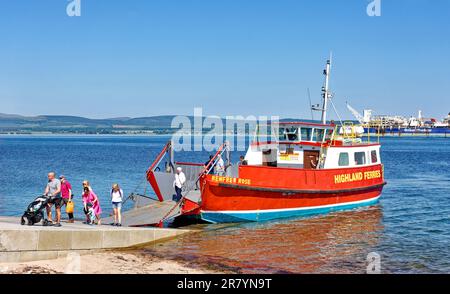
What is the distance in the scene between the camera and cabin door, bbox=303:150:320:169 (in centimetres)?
2336

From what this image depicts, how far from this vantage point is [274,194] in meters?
20.8

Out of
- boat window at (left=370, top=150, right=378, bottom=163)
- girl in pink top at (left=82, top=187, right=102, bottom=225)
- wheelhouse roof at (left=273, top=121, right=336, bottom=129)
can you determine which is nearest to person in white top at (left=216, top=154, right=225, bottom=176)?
wheelhouse roof at (left=273, top=121, right=336, bottom=129)

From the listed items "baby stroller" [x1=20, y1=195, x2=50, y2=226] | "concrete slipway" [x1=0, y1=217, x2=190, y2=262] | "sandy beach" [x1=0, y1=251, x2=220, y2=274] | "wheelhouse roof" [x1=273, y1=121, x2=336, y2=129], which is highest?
"wheelhouse roof" [x1=273, y1=121, x2=336, y2=129]

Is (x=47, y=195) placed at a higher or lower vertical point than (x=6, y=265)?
higher

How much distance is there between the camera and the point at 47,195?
15422 millimetres

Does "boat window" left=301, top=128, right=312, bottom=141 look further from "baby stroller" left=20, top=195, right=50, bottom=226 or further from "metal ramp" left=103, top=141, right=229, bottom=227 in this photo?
"baby stroller" left=20, top=195, right=50, bottom=226

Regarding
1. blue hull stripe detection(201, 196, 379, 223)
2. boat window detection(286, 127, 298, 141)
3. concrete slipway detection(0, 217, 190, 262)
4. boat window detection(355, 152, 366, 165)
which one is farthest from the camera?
boat window detection(355, 152, 366, 165)

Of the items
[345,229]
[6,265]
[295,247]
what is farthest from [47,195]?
[345,229]

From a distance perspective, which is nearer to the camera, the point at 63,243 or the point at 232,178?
the point at 63,243

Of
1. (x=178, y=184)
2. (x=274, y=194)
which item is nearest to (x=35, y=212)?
(x=178, y=184)

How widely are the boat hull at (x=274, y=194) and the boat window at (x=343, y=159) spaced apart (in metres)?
0.40
